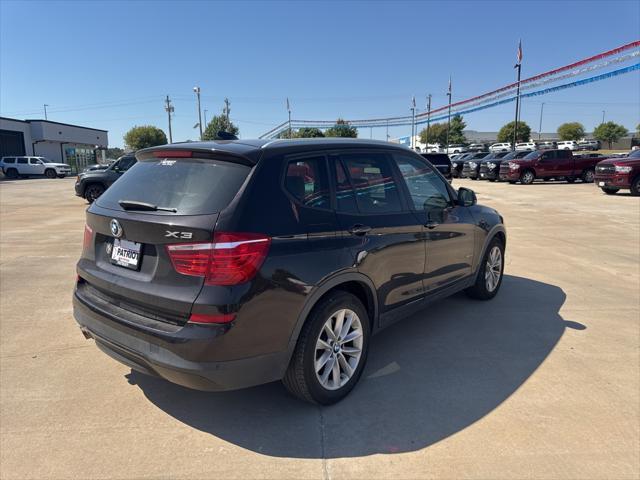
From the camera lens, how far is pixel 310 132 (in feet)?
280

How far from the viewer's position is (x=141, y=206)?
2.87m

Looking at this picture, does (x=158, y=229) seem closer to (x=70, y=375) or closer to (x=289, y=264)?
(x=289, y=264)

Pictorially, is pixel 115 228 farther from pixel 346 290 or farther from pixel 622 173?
pixel 622 173

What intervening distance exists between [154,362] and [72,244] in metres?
7.16

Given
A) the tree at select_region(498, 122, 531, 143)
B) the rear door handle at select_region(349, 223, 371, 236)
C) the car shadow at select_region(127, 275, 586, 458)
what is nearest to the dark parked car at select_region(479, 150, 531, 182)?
the car shadow at select_region(127, 275, 586, 458)

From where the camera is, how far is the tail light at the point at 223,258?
8.29 feet

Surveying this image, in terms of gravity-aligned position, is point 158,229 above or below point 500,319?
above

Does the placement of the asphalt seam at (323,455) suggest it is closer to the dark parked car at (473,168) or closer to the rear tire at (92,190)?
the rear tire at (92,190)

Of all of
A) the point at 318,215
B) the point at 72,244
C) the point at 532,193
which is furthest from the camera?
the point at 532,193

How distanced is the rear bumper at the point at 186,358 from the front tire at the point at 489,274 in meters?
3.13

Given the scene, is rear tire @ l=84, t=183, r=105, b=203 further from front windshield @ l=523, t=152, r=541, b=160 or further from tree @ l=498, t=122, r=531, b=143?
tree @ l=498, t=122, r=531, b=143

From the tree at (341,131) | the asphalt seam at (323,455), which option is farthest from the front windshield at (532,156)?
the tree at (341,131)

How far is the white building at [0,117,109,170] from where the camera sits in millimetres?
48969

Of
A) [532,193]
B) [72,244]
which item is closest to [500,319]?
[72,244]
